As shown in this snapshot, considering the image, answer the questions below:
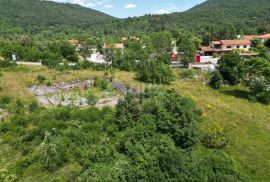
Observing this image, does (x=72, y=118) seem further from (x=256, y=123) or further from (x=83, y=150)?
(x=256, y=123)

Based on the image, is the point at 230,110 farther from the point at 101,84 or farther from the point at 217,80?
the point at 101,84

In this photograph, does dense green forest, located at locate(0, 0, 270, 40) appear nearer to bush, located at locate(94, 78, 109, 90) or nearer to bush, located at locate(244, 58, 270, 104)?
bush, located at locate(244, 58, 270, 104)

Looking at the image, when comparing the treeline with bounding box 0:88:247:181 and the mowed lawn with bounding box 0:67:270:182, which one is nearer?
the treeline with bounding box 0:88:247:181

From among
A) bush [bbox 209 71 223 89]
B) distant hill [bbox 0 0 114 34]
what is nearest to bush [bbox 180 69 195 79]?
bush [bbox 209 71 223 89]

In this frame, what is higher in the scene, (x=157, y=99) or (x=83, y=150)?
(x=157, y=99)

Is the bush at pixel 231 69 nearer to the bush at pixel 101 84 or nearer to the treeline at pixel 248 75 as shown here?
the treeline at pixel 248 75

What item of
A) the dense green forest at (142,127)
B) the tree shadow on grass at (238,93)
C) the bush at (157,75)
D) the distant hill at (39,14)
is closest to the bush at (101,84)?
the dense green forest at (142,127)

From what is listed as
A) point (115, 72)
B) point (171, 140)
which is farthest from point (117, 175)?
point (115, 72)

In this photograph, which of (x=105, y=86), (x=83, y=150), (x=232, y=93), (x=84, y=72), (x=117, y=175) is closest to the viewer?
(x=117, y=175)
